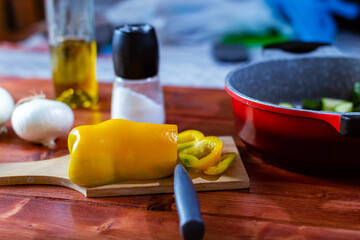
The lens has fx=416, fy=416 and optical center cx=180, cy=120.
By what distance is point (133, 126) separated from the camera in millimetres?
666

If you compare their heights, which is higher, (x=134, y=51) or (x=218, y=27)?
(x=134, y=51)

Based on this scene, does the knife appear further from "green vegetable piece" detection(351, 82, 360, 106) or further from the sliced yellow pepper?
"green vegetable piece" detection(351, 82, 360, 106)

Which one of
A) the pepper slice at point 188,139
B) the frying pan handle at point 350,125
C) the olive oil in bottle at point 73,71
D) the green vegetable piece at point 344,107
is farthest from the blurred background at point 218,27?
the frying pan handle at point 350,125

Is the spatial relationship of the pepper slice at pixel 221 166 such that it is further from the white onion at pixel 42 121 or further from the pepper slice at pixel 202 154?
the white onion at pixel 42 121

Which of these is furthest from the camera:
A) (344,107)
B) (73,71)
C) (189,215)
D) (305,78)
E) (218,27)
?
(218,27)

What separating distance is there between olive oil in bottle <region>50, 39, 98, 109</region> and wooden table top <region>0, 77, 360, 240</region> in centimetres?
42

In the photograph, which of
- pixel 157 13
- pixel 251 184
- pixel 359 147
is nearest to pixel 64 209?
pixel 251 184

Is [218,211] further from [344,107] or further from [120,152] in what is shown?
[344,107]

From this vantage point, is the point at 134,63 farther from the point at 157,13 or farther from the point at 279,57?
the point at 157,13

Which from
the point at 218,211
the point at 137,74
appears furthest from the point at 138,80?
the point at 218,211

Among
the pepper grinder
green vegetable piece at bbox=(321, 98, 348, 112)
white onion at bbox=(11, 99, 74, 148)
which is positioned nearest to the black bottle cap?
the pepper grinder

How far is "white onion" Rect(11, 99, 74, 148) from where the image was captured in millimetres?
811

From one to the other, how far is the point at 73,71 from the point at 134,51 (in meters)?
0.30

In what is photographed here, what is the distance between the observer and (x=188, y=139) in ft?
2.42
